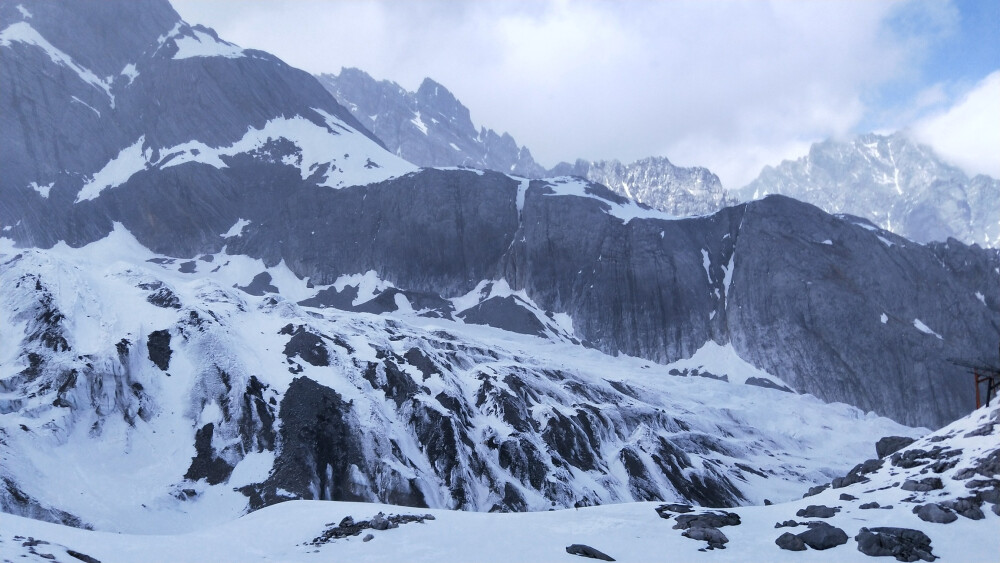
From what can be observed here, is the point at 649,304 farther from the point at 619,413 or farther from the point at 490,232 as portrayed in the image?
the point at 619,413

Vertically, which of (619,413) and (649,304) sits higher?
(649,304)

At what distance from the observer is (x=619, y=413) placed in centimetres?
10919

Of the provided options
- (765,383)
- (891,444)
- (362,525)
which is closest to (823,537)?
(362,525)

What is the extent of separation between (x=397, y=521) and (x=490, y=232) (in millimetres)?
160420

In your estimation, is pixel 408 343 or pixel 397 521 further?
pixel 408 343

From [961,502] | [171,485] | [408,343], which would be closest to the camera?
[961,502]

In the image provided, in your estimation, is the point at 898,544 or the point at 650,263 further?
the point at 650,263

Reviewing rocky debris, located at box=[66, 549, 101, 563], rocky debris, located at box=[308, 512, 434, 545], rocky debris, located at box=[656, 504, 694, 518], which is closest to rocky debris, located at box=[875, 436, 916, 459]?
rocky debris, located at box=[656, 504, 694, 518]

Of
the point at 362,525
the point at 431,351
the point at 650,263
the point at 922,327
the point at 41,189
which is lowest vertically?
the point at 362,525

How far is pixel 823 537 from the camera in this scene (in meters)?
29.6

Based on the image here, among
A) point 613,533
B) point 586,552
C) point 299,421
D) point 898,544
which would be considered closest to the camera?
point 898,544

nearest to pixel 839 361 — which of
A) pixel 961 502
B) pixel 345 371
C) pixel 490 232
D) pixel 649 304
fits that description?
pixel 649 304

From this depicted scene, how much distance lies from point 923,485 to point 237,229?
184 meters

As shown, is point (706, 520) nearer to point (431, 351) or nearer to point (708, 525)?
point (708, 525)
